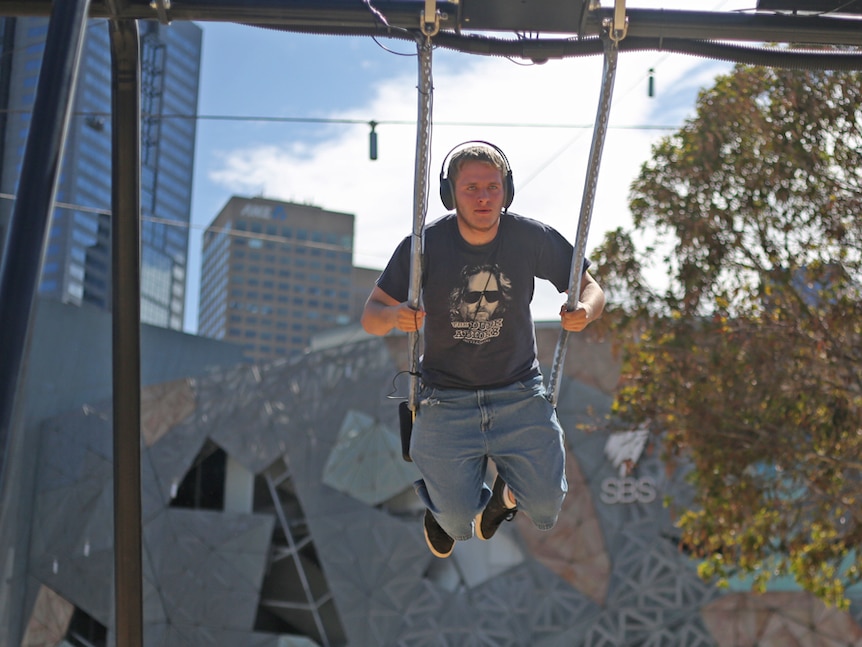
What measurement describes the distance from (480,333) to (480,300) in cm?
11

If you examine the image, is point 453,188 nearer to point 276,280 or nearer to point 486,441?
point 486,441

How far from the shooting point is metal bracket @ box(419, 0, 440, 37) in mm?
3416

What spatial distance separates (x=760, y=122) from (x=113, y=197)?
19.1 feet

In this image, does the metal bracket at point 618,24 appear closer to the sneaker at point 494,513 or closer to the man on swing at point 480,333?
the man on swing at point 480,333

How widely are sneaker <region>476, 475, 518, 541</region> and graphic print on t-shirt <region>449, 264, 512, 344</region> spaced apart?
63cm

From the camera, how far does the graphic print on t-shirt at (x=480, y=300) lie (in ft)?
11.5

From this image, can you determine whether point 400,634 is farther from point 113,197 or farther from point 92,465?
point 113,197

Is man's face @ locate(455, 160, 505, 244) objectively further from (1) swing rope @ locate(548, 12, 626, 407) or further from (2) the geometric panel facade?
(2) the geometric panel facade

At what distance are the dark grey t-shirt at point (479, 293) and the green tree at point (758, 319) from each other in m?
A: 5.05

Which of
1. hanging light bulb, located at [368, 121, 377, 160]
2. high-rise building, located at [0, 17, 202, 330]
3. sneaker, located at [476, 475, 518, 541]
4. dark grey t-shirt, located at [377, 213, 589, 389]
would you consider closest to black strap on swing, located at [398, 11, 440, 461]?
dark grey t-shirt, located at [377, 213, 589, 389]

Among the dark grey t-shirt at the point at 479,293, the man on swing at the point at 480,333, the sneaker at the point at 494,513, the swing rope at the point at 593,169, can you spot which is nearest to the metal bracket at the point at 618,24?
the swing rope at the point at 593,169

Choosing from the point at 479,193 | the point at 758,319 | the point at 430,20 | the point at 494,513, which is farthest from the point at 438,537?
the point at 758,319

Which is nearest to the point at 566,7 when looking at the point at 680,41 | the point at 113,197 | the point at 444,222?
the point at 680,41

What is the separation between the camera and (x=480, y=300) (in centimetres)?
351
